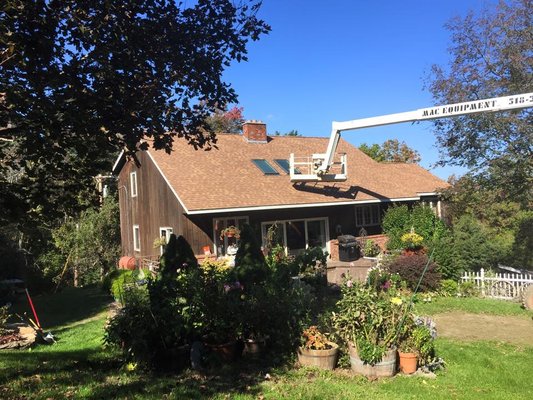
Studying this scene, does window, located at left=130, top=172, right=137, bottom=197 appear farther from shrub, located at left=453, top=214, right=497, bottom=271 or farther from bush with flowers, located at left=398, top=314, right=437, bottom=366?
bush with flowers, located at left=398, top=314, right=437, bottom=366

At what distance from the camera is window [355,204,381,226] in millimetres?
22969

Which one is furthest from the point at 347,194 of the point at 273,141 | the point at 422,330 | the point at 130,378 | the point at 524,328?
the point at 130,378

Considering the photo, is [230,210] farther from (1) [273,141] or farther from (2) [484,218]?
(2) [484,218]

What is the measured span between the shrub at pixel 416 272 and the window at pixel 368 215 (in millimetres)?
8691

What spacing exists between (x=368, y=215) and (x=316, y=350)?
1722 centimetres

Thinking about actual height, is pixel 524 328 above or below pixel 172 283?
below

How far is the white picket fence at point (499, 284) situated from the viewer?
13.7 m

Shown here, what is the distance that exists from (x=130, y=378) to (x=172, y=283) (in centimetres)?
157

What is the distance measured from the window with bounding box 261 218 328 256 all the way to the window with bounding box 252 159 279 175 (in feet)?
8.95

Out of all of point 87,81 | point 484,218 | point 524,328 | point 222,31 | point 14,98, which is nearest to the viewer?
point 14,98

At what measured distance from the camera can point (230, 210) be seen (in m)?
17.7

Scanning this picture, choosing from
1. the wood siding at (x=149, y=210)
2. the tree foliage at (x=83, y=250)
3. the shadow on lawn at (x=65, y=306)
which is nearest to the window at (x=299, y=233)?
the wood siding at (x=149, y=210)

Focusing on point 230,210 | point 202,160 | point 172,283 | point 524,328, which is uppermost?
point 202,160

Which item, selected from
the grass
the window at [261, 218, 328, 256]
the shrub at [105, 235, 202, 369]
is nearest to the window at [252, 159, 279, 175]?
the window at [261, 218, 328, 256]
